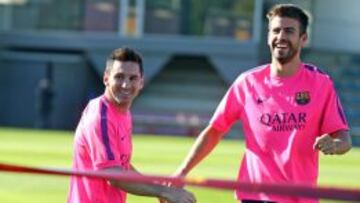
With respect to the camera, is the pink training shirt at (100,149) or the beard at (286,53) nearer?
the pink training shirt at (100,149)

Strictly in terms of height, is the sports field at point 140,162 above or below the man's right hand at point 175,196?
below

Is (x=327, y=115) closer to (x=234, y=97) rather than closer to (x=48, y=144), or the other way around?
(x=234, y=97)

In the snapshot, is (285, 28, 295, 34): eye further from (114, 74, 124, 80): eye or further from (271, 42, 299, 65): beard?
(114, 74, 124, 80): eye

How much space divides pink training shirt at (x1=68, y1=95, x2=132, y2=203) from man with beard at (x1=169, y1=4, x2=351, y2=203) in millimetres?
775

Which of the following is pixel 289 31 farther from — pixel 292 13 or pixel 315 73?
pixel 315 73

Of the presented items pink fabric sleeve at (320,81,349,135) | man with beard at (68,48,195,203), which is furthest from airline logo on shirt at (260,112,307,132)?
man with beard at (68,48,195,203)

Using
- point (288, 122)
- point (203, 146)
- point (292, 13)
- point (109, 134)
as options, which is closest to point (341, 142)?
point (288, 122)

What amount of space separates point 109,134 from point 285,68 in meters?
1.17

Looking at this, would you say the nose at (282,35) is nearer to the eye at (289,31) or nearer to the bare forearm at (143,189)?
the eye at (289,31)

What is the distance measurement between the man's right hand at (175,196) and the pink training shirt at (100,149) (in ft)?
1.22

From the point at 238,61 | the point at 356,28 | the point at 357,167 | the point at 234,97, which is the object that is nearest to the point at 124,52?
the point at 234,97

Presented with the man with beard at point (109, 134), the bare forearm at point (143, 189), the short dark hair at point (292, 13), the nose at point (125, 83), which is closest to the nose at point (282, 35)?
the short dark hair at point (292, 13)

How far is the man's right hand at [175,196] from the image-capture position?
6.12m

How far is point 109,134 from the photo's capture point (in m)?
6.41
